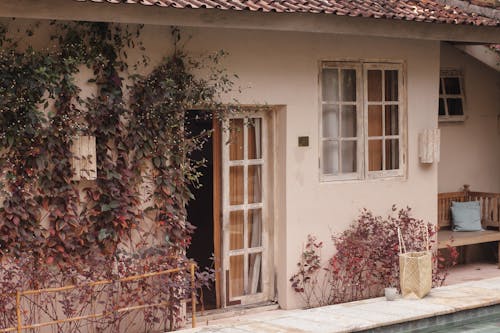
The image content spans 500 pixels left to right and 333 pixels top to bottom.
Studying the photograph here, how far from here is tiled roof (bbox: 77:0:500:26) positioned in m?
9.61

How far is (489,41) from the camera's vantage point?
12805 mm

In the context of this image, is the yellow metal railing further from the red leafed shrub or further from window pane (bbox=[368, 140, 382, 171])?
window pane (bbox=[368, 140, 382, 171])

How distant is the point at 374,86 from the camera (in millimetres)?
12391

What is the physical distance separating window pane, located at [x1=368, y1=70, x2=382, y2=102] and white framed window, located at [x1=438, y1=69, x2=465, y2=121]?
9.31ft

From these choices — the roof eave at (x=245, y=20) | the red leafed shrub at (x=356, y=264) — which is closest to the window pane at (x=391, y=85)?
the roof eave at (x=245, y=20)

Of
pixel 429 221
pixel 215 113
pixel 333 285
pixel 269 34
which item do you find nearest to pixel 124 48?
pixel 215 113

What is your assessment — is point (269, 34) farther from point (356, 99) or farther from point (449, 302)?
point (449, 302)

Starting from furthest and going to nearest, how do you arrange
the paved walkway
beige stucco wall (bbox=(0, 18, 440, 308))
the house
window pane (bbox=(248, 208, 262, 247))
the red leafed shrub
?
the red leafed shrub
window pane (bbox=(248, 208, 262, 247))
beige stucco wall (bbox=(0, 18, 440, 308))
the house
the paved walkway

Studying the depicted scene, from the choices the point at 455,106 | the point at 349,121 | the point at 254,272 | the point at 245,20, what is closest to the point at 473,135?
the point at 455,106

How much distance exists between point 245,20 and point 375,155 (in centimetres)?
330

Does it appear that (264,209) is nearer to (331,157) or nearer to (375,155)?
(331,157)

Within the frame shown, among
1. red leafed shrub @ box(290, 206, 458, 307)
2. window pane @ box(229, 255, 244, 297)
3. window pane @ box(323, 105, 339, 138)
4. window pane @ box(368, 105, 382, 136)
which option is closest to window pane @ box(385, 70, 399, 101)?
window pane @ box(368, 105, 382, 136)

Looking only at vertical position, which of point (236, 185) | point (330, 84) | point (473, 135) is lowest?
point (236, 185)

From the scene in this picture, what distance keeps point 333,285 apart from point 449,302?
1.76 metres
